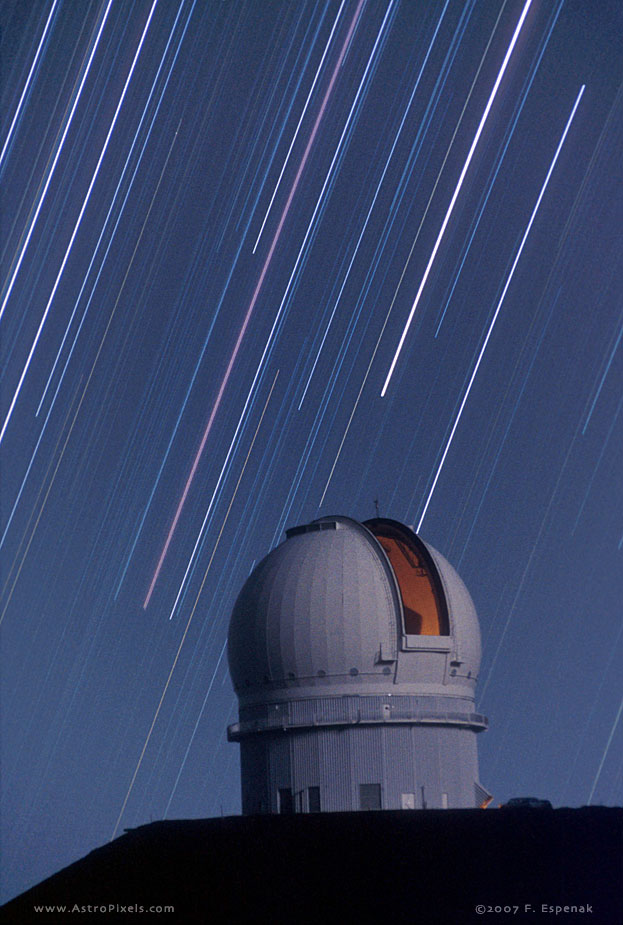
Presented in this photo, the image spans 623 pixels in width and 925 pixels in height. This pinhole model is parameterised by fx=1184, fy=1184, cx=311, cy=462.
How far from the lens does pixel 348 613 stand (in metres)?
28.5

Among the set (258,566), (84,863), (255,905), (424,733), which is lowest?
(84,863)

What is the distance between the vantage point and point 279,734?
28781mm

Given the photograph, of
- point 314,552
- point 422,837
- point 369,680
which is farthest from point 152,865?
point 314,552

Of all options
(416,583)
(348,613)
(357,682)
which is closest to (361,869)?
(357,682)

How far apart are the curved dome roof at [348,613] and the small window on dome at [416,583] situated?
3cm

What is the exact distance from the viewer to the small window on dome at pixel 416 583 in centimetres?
2897

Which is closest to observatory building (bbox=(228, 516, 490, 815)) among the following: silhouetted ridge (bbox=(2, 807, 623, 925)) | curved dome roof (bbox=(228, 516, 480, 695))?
curved dome roof (bbox=(228, 516, 480, 695))

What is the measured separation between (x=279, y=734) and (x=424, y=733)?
3511mm

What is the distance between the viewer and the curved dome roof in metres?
28.3

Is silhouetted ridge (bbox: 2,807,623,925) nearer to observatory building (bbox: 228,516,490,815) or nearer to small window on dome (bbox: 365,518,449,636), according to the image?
observatory building (bbox: 228,516,490,815)

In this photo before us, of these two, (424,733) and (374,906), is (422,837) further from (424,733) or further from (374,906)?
(424,733)

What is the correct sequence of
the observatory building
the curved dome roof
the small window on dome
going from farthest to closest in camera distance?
the small window on dome → the curved dome roof → the observatory building

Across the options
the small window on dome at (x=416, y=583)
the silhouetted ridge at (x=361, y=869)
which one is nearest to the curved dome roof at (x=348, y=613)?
the small window on dome at (x=416, y=583)

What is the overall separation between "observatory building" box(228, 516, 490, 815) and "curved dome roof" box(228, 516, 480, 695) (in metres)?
0.03
